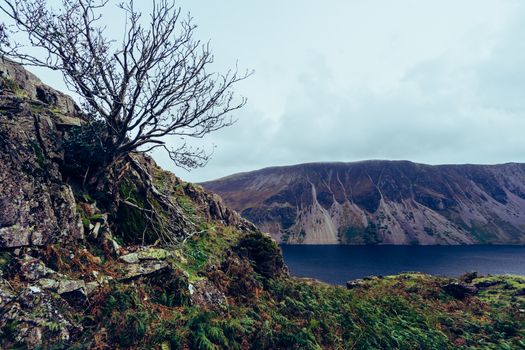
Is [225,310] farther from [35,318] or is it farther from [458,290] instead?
[458,290]

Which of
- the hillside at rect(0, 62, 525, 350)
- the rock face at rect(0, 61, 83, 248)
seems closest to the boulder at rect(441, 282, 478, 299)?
the hillside at rect(0, 62, 525, 350)

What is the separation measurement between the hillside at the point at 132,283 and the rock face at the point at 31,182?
1.5 inches

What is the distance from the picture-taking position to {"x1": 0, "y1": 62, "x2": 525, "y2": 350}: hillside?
26.6ft

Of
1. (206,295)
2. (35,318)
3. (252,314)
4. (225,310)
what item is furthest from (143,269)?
(252,314)

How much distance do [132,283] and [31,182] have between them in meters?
4.85

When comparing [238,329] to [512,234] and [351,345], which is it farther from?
[512,234]

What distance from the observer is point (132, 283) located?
10.1m

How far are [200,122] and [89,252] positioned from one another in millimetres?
7498

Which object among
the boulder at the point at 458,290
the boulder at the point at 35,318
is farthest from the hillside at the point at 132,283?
the boulder at the point at 458,290

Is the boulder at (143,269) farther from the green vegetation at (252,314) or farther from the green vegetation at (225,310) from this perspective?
the green vegetation at (252,314)

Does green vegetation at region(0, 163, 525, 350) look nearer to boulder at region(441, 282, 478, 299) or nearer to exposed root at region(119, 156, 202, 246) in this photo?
exposed root at region(119, 156, 202, 246)

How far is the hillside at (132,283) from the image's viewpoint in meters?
8.09

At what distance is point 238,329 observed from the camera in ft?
33.8

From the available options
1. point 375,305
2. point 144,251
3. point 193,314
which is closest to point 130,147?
point 144,251
